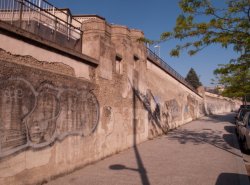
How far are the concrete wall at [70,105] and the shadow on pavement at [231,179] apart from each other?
4029 mm

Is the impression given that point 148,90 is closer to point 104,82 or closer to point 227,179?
point 104,82

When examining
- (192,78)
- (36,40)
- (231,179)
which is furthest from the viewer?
(192,78)

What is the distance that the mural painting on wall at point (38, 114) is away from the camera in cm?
560

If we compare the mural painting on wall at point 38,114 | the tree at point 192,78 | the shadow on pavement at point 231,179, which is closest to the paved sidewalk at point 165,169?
the shadow on pavement at point 231,179

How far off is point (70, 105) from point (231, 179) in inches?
192

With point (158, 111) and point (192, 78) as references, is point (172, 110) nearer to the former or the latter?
point (158, 111)

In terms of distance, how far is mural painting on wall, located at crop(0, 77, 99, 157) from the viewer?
5.60 m

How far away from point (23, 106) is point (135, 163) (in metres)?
4.45

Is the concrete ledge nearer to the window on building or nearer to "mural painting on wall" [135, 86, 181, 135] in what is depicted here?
the window on building

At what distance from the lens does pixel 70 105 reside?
7.71 metres

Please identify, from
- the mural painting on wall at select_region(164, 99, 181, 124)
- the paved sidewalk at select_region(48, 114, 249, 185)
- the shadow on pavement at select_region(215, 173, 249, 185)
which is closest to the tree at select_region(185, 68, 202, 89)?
the mural painting on wall at select_region(164, 99, 181, 124)

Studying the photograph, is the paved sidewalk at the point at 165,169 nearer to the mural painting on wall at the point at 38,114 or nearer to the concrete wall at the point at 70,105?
the concrete wall at the point at 70,105

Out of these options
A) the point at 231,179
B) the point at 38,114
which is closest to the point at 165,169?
the point at 231,179

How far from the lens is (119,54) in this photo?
36.9 feet
